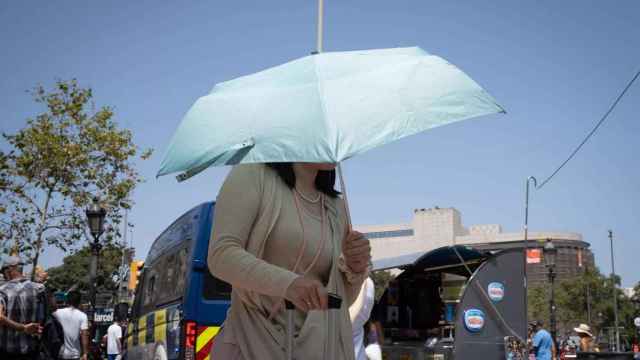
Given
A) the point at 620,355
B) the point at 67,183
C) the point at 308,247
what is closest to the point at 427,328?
the point at 620,355

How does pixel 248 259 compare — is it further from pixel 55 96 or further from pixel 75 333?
pixel 55 96

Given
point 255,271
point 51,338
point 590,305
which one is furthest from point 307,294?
point 590,305

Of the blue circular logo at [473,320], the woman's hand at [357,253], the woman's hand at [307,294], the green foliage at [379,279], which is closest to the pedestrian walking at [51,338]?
the green foliage at [379,279]

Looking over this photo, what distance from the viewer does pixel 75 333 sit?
10023 millimetres

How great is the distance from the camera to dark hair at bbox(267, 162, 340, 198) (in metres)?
2.80

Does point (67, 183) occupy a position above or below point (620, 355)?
above

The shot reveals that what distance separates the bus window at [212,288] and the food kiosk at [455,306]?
3304mm

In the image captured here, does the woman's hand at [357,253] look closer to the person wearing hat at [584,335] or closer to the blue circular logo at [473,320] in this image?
the blue circular logo at [473,320]

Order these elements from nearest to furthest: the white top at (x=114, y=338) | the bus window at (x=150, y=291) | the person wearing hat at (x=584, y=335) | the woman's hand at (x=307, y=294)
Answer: the woman's hand at (x=307, y=294) < the bus window at (x=150, y=291) < the person wearing hat at (x=584, y=335) < the white top at (x=114, y=338)

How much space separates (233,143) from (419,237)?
16690cm

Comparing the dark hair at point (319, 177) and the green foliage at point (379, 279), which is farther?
the green foliage at point (379, 279)

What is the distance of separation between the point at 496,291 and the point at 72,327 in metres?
5.96

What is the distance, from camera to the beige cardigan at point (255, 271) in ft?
8.27

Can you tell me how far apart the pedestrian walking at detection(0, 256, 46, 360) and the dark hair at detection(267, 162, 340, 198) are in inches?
208
